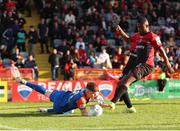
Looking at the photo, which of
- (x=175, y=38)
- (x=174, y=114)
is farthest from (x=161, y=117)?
(x=175, y=38)

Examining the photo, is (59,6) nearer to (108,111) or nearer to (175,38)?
(175,38)

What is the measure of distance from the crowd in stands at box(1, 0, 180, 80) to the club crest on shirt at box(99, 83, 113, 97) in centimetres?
370

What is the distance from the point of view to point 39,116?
14.1 metres

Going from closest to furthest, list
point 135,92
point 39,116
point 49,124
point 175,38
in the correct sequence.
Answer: point 49,124, point 39,116, point 135,92, point 175,38

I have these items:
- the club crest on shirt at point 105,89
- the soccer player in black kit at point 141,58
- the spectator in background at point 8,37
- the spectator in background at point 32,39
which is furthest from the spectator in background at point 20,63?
the soccer player in black kit at point 141,58

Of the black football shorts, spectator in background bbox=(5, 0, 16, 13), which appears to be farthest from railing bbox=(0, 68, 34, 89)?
the black football shorts

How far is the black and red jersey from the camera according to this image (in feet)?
Result: 48.5

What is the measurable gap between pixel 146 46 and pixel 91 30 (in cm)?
1550

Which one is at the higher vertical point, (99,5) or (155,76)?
(99,5)

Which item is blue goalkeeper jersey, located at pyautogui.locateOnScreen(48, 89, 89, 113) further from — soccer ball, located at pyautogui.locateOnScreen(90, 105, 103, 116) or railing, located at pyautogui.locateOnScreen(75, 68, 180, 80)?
railing, located at pyautogui.locateOnScreen(75, 68, 180, 80)

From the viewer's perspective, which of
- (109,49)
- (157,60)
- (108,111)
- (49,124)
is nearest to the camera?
(49,124)

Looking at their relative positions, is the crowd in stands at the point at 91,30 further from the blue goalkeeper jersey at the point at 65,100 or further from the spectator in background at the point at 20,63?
the blue goalkeeper jersey at the point at 65,100

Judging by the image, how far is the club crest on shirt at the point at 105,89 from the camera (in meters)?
22.0

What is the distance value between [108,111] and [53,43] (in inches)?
586
